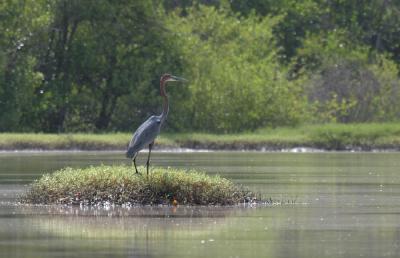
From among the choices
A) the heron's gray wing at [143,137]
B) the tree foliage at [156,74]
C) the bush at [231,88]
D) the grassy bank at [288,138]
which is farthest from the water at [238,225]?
the bush at [231,88]

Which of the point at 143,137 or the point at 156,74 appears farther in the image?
the point at 156,74

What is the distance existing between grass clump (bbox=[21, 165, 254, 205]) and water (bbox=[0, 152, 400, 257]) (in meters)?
0.32

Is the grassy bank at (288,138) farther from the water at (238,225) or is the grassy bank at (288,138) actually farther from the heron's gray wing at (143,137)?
the heron's gray wing at (143,137)

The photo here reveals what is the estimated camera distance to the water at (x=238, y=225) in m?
15.7

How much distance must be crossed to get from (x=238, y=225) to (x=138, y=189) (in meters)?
2.96

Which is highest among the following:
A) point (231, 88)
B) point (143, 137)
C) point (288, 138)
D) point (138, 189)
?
point (231, 88)

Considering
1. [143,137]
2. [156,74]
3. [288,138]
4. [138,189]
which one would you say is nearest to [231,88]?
[156,74]

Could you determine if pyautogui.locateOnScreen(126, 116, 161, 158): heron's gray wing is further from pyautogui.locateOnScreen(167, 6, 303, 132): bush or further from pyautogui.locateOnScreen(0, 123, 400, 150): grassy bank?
pyautogui.locateOnScreen(167, 6, 303, 132): bush

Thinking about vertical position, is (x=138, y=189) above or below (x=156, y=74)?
below

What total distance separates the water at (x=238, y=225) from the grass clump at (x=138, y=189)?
318 millimetres

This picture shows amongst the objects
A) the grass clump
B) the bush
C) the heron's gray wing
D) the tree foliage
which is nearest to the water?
the grass clump

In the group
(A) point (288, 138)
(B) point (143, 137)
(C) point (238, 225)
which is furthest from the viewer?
(A) point (288, 138)

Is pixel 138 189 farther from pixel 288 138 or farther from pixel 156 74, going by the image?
pixel 156 74

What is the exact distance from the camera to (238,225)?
1844 cm
